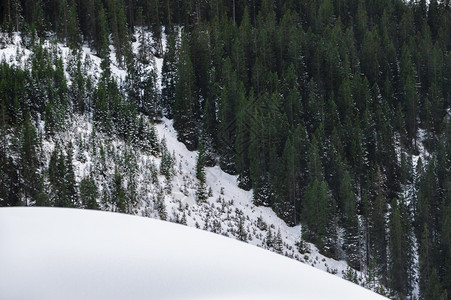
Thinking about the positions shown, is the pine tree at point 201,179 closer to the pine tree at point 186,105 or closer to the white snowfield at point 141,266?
the pine tree at point 186,105

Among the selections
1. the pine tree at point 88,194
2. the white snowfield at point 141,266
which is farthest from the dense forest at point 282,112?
the white snowfield at point 141,266

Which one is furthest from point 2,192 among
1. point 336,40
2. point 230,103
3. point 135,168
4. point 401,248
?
point 336,40

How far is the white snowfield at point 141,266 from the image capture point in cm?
191

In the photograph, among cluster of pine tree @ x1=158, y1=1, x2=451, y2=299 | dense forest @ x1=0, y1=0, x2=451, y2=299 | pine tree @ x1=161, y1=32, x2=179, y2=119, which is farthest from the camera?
pine tree @ x1=161, y1=32, x2=179, y2=119

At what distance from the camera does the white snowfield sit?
1.91 meters

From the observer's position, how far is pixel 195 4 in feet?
256

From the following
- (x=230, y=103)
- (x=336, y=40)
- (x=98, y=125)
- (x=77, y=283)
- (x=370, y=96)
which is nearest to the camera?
(x=77, y=283)

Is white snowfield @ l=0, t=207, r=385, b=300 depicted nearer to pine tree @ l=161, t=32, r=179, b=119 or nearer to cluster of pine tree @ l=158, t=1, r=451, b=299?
cluster of pine tree @ l=158, t=1, r=451, b=299

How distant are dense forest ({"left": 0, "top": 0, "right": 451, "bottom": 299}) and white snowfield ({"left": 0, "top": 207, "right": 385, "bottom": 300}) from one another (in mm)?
33257

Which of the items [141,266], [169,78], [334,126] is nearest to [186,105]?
[169,78]

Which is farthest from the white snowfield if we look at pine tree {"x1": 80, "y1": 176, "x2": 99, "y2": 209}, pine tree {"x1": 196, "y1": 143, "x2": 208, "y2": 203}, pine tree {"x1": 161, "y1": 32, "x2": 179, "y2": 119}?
pine tree {"x1": 161, "y1": 32, "x2": 179, "y2": 119}

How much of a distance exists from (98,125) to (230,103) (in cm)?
1463

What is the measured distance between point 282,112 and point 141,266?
53.2 metres

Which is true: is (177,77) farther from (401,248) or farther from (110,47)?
(401,248)
